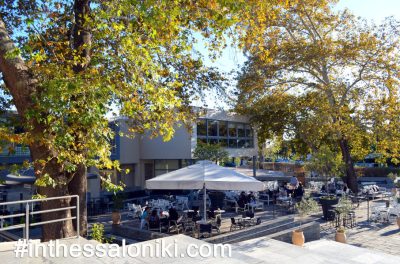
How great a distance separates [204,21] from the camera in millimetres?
9086

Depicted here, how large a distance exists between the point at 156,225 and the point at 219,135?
14.9m

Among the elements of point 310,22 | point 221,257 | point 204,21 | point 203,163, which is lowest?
point 221,257

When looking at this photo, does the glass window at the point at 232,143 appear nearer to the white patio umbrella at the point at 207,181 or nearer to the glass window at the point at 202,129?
the glass window at the point at 202,129

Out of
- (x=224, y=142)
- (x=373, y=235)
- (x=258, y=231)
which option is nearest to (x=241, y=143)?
(x=224, y=142)

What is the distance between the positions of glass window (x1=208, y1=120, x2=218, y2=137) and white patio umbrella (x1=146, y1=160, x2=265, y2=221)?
13.2m

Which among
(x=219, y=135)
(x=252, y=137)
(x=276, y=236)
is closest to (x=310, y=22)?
(x=219, y=135)

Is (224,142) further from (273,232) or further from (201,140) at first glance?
(273,232)

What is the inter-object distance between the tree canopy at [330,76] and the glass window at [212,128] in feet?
8.41

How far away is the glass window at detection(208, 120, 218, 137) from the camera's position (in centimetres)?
2622

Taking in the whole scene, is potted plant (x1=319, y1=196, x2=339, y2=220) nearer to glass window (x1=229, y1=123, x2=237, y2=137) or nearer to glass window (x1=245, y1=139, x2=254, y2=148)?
glass window (x1=229, y1=123, x2=237, y2=137)

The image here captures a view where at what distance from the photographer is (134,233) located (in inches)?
516

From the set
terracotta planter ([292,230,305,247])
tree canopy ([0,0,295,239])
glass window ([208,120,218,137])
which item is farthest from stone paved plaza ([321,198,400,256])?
glass window ([208,120,218,137])

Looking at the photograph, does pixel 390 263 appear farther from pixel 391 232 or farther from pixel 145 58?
pixel 145 58

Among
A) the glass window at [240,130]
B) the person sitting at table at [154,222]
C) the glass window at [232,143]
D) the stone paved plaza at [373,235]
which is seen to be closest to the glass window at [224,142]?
the glass window at [232,143]
